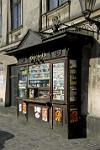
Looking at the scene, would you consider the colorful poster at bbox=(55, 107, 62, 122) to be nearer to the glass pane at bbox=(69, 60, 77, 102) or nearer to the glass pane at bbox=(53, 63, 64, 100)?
the glass pane at bbox=(53, 63, 64, 100)

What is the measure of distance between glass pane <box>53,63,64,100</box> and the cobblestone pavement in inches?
48.2

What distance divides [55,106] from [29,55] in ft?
9.32

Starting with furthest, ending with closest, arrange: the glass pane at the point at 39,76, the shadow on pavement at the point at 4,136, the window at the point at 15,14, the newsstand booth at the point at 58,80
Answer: the window at the point at 15,14 < the glass pane at the point at 39,76 < the newsstand booth at the point at 58,80 < the shadow on pavement at the point at 4,136

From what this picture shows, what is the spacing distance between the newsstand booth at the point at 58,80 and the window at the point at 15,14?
3.77m

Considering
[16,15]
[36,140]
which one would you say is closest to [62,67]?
[36,140]

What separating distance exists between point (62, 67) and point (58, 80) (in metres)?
0.47

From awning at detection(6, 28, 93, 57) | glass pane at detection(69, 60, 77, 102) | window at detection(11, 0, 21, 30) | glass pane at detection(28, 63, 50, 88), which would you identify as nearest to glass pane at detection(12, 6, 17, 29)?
window at detection(11, 0, 21, 30)

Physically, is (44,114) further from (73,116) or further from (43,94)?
(73,116)

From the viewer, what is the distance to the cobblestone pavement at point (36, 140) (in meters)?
9.33

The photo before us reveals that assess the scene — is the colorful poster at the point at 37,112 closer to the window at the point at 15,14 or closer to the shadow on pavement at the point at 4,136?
the shadow on pavement at the point at 4,136

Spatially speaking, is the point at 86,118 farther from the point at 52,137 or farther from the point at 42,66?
the point at 42,66

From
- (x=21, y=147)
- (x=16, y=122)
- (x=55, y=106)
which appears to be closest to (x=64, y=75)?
(x=55, y=106)

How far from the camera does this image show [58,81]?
11148 millimetres

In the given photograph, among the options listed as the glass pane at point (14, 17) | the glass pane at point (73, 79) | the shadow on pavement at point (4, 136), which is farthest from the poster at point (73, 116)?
the glass pane at point (14, 17)
